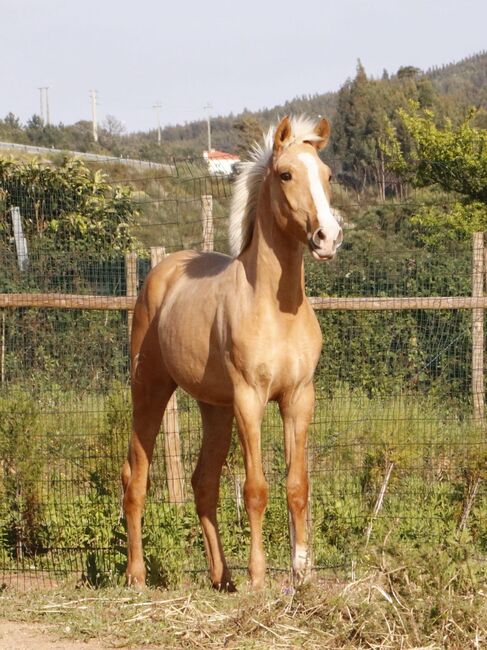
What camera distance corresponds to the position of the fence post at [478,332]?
790cm

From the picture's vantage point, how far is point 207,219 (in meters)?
7.86

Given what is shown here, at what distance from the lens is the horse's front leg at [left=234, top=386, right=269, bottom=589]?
548cm

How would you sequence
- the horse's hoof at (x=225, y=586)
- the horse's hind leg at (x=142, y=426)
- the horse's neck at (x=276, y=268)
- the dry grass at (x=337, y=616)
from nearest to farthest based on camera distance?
1. the dry grass at (x=337, y=616)
2. the horse's neck at (x=276, y=268)
3. the horse's hoof at (x=225, y=586)
4. the horse's hind leg at (x=142, y=426)

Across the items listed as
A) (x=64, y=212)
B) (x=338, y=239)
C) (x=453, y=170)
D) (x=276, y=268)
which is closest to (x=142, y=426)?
(x=276, y=268)

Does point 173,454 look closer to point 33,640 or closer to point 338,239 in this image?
point 33,640

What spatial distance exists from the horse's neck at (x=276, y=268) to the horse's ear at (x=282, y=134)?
1.03ft

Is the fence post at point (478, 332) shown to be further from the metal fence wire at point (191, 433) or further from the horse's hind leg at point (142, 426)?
the horse's hind leg at point (142, 426)

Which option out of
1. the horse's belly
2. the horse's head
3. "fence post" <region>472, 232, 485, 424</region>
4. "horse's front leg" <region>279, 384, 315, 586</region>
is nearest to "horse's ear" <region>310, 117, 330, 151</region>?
the horse's head

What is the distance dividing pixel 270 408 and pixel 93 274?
1716 mm

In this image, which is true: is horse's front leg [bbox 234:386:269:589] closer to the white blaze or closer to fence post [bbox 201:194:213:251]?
the white blaze

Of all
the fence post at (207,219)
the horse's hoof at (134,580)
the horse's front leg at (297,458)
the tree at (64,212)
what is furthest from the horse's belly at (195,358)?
the tree at (64,212)

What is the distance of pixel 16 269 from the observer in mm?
8211

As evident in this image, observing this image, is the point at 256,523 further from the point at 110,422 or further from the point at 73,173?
the point at 73,173

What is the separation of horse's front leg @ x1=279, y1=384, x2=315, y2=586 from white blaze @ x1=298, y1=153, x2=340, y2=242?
3.10 feet
